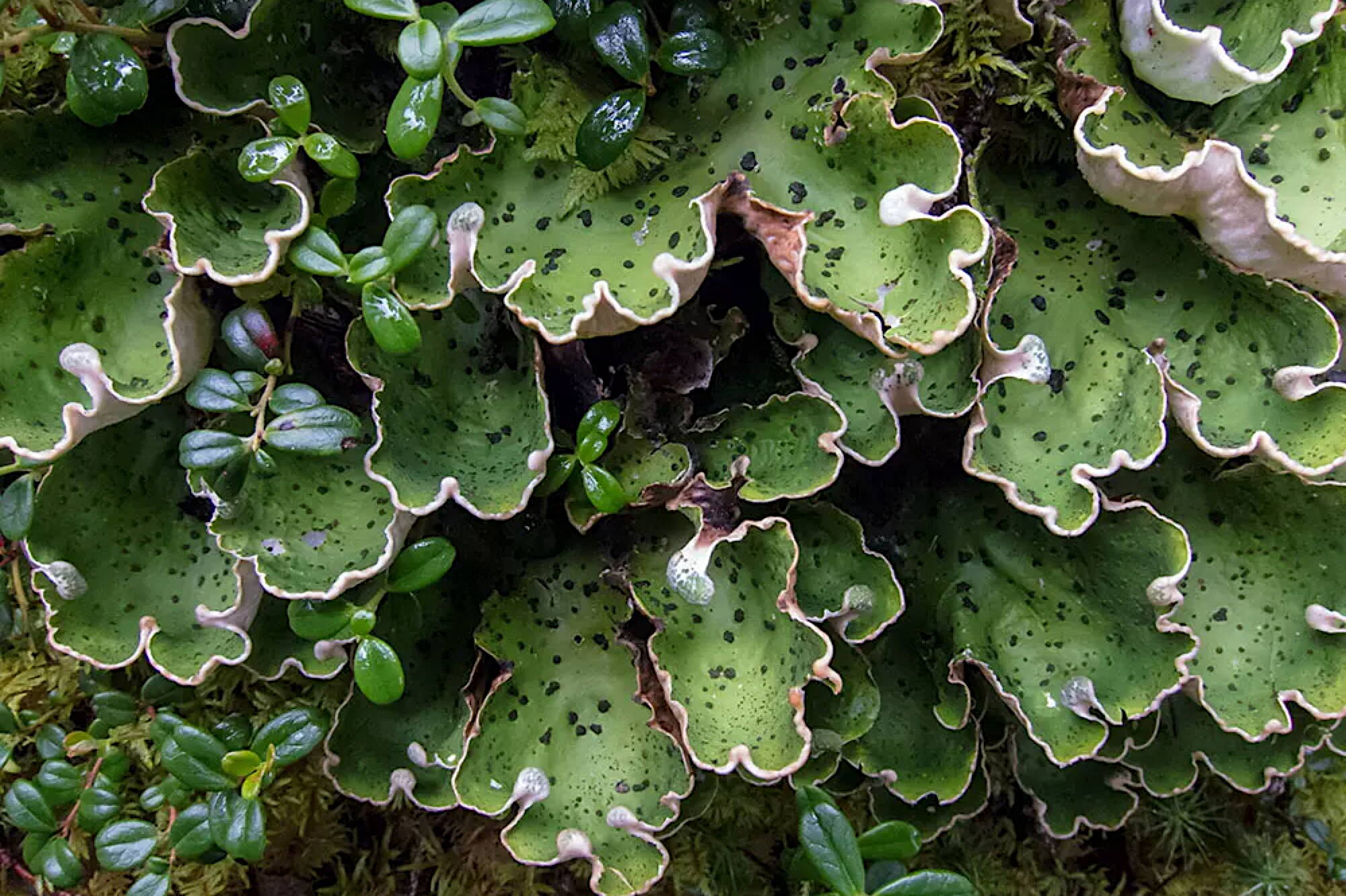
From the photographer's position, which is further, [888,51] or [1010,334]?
[1010,334]

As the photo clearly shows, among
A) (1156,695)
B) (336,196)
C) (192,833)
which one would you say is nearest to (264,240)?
(336,196)

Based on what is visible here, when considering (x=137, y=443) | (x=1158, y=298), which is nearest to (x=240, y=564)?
(x=137, y=443)

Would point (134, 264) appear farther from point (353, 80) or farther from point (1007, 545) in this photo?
point (1007, 545)

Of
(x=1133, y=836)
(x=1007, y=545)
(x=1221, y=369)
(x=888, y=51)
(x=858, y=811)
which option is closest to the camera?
(x=888, y=51)

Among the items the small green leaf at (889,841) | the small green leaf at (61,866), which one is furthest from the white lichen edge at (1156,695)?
the small green leaf at (61,866)

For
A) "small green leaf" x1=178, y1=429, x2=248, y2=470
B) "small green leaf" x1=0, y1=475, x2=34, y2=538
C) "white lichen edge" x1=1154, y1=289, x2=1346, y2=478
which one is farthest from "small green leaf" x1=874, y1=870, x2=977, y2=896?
"small green leaf" x1=0, y1=475, x2=34, y2=538

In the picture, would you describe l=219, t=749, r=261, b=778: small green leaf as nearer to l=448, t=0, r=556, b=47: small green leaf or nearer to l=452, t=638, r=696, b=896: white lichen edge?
l=452, t=638, r=696, b=896: white lichen edge
